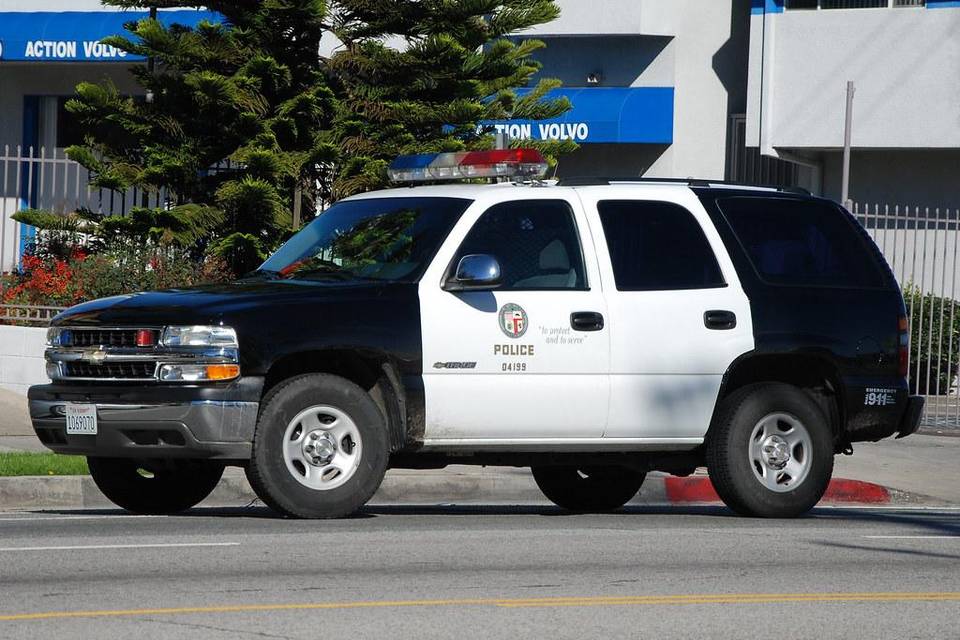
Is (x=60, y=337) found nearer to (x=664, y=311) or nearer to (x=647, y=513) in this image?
(x=664, y=311)

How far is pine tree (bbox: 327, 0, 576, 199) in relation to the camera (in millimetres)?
19531

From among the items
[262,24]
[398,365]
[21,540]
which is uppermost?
[262,24]

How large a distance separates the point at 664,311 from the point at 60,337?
346 cm

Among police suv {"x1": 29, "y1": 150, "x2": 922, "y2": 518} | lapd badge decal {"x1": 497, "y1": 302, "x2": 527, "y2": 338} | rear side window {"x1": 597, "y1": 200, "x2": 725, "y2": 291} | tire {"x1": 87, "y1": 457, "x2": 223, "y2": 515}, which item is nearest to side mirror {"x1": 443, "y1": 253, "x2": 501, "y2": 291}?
police suv {"x1": 29, "y1": 150, "x2": 922, "y2": 518}

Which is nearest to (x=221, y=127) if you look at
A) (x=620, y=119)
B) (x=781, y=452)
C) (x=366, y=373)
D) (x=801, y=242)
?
(x=620, y=119)

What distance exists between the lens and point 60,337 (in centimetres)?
993

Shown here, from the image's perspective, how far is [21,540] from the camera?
9.19m

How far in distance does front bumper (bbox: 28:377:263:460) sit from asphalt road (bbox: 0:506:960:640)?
1.46 ft

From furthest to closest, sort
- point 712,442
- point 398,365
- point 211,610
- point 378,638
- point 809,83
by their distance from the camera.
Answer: point 809,83 < point 712,442 < point 398,365 < point 211,610 < point 378,638

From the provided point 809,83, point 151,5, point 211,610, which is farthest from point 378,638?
point 809,83

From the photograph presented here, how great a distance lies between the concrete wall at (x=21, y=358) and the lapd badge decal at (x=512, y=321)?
9090mm

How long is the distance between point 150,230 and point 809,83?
1066 cm

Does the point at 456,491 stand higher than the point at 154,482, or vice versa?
the point at 154,482

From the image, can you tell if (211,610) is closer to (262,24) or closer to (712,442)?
(712,442)
